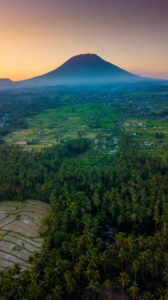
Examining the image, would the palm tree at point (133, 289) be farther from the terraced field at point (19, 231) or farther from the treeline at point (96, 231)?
the terraced field at point (19, 231)

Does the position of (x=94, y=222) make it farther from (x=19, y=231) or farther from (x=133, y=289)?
(x=19, y=231)

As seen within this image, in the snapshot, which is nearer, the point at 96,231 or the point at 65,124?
the point at 96,231

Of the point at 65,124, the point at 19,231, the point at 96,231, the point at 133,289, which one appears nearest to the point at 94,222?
the point at 96,231

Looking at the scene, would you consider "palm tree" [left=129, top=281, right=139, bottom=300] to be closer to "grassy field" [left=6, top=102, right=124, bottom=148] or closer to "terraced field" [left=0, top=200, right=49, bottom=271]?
"terraced field" [left=0, top=200, right=49, bottom=271]

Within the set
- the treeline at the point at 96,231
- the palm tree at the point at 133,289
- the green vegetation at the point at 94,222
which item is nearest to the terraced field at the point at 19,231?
the green vegetation at the point at 94,222

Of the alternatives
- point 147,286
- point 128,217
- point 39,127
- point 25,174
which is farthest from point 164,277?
point 39,127

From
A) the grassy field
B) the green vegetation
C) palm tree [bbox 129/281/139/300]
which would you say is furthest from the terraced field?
the grassy field
